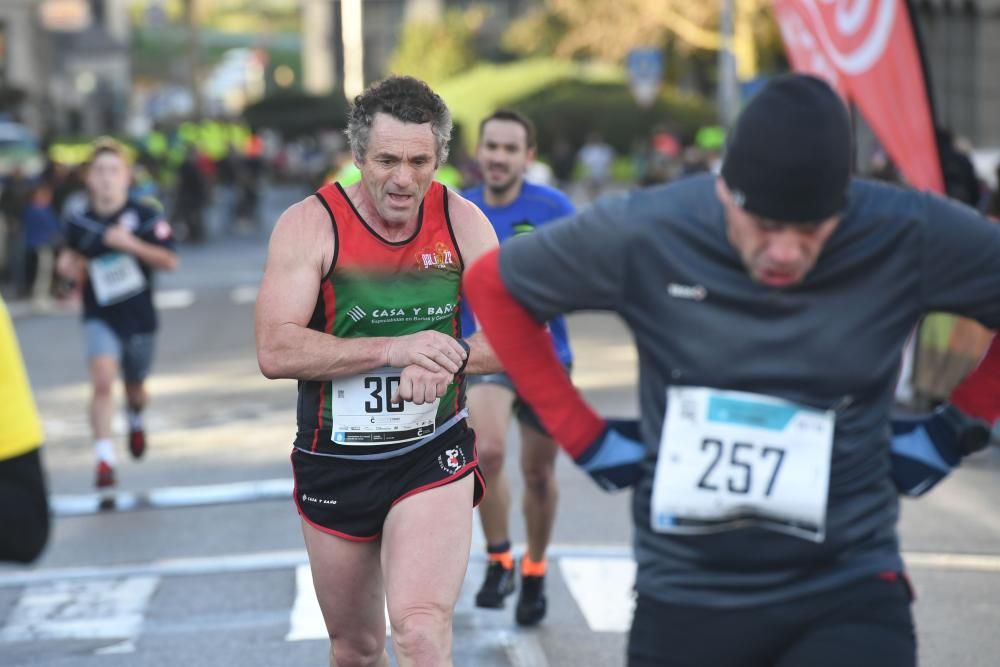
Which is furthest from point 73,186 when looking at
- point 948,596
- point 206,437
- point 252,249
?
point 948,596

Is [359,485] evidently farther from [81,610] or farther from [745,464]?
[81,610]

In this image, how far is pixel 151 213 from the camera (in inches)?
430

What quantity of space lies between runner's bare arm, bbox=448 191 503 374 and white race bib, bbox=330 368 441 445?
16 centimetres

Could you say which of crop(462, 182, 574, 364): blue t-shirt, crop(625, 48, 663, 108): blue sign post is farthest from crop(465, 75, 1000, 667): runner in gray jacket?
crop(625, 48, 663, 108): blue sign post

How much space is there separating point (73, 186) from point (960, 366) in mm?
16795

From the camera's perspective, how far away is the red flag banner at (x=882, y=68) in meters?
11.4

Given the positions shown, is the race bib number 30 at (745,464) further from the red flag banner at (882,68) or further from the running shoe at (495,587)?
the red flag banner at (882,68)

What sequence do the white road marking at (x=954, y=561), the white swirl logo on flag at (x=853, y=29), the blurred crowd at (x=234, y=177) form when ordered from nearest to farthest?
the white road marking at (x=954, y=561), the white swirl logo on flag at (x=853, y=29), the blurred crowd at (x=234, y=177)

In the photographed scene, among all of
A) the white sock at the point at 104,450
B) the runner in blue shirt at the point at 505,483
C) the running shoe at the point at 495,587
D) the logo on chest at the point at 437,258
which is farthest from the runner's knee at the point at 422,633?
the white sock at the point at 104,450

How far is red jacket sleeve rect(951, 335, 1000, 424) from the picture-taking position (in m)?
3.57

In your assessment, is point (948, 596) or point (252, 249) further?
point (252, 249)

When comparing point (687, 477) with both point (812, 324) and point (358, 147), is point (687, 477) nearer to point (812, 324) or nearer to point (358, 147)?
point (812, 324)

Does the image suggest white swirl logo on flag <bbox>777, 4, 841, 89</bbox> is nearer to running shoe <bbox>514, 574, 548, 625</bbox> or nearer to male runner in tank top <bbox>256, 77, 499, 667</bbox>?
running shoe <bbox>514, 574, 548, 625</bbox>

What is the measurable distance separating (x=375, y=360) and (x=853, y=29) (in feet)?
26.6
